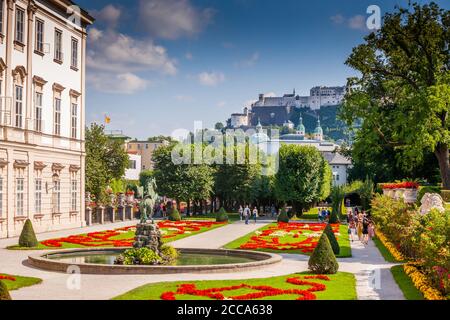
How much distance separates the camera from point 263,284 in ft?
68.8

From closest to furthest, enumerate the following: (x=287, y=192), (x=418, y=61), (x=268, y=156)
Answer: (x=418, y=61), (x=287, y=192), (x=268, y=156)

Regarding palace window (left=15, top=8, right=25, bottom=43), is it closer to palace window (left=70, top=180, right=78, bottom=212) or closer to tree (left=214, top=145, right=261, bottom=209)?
palace window (left=70, top=180, right=78, bottom=212)

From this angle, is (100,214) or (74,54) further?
(100,214)

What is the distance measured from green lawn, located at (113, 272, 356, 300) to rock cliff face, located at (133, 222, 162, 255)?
456 cm

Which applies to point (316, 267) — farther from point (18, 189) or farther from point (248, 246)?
point (18, 189)

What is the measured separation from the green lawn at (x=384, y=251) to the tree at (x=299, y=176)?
2658 centimetres

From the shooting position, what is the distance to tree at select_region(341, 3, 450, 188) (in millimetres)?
42875

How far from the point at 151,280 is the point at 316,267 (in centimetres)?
587

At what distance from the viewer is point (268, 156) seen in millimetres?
86125

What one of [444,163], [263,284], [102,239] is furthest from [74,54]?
[263,284]

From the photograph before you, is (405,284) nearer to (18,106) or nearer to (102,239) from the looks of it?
(102,239)

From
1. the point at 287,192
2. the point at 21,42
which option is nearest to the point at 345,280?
the point at 21,42

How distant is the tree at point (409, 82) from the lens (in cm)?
4288

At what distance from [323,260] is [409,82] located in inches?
1025
